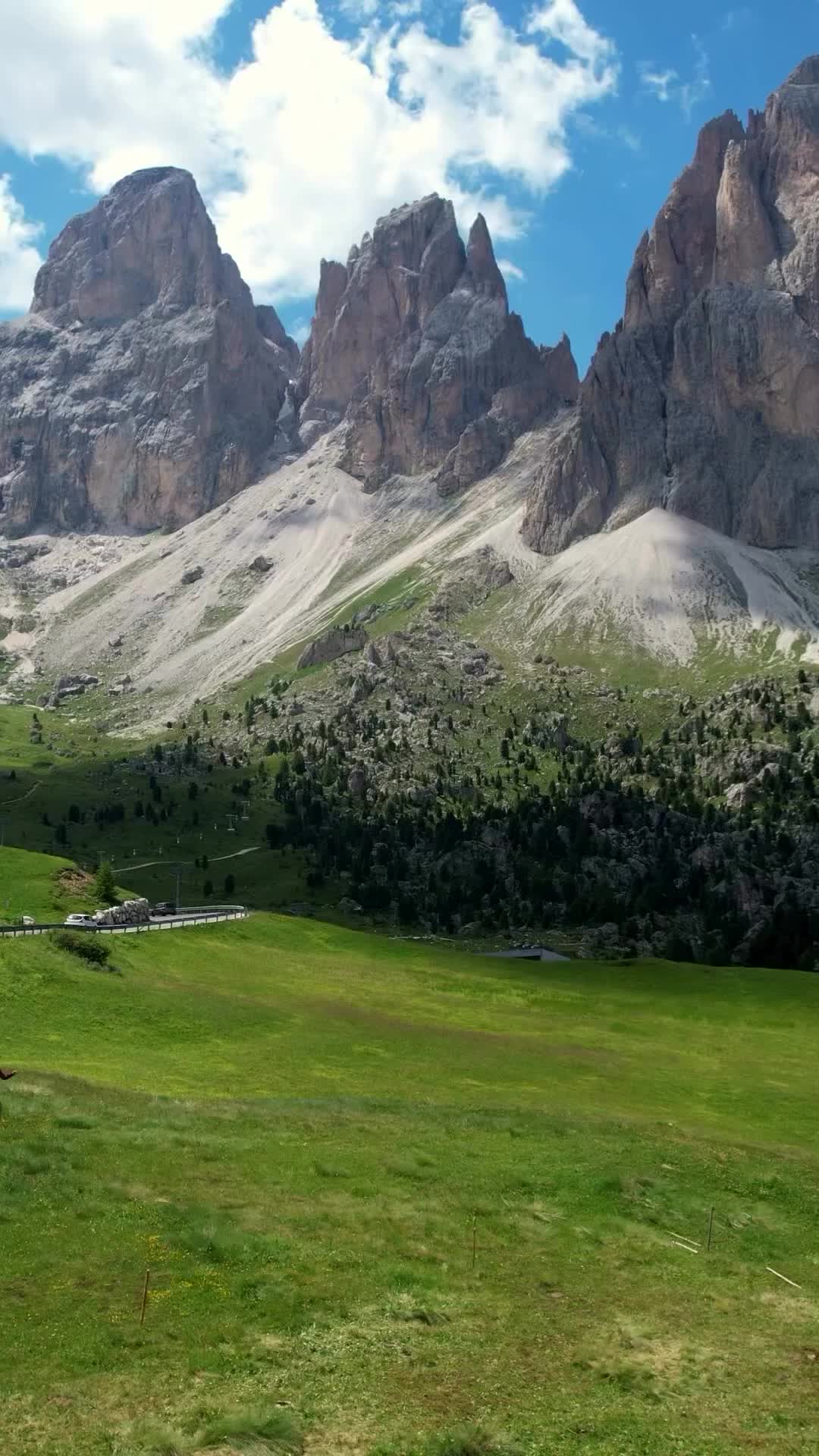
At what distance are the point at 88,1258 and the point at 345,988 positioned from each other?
52.3 m

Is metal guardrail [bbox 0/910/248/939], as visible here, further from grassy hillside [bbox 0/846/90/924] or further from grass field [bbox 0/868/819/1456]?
grass field [bbox 0/868/819/1456]

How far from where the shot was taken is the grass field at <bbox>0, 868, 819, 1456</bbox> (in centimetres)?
2017

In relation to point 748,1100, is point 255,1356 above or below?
above

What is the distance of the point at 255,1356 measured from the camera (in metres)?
21.8


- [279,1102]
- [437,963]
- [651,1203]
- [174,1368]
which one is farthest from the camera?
[437,963]

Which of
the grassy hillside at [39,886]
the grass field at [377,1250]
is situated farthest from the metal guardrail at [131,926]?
the grass field at [377,1250]

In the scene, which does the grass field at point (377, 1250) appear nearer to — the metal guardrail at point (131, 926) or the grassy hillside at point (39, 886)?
the metal guardrail at point (131, 926)

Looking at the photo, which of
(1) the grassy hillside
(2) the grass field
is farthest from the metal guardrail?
(2) the grass field

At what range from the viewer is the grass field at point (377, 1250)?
20.2 meters

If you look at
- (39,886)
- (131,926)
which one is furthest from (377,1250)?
(39,886)

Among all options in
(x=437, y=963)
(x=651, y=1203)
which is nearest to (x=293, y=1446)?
(x=651, y=1203)

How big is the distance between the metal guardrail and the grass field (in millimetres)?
9279

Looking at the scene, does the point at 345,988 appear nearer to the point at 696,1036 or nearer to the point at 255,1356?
the point at 696,1036

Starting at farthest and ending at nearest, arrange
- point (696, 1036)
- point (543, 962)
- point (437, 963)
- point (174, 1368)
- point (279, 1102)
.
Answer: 1. point (543, 962)
2. point (437, 963)
3. point (696, 1036)
4. point (279, 1102)
5. point (174, 1368)
